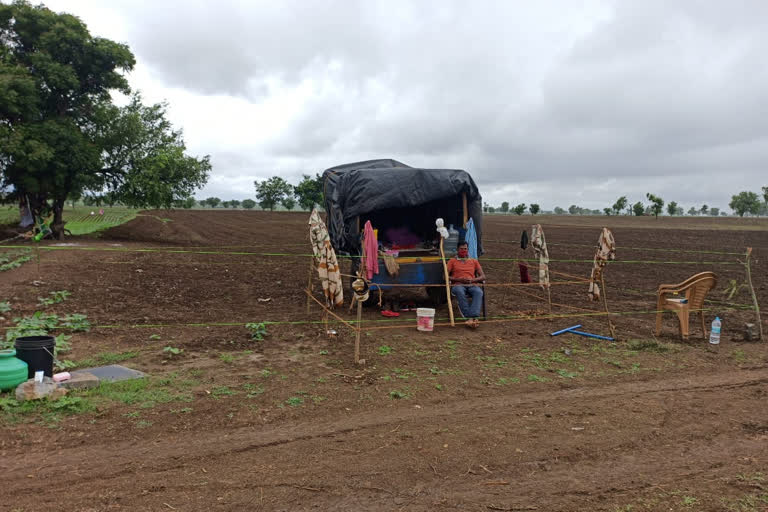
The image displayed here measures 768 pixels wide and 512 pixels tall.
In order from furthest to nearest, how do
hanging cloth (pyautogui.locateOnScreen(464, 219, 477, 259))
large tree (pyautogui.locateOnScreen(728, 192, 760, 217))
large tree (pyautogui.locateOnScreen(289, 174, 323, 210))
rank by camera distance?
large tree (pyautogui.locateOnScreen(728, 192, 760, 217)) → large tree (pyautogui.locateOnScreen(289, 174, 323, 210)) → hanging cloth (pyautogui.locateOnScreen(464, 219, 477, 259))

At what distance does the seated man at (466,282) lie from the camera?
8.79 m

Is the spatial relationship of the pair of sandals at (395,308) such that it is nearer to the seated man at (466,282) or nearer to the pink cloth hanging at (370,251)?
the pink cloth hanging at (370,251)

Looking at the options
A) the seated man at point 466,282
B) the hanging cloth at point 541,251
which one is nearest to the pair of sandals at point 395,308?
the seated man at point 466,282

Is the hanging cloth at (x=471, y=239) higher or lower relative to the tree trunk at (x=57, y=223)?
lower

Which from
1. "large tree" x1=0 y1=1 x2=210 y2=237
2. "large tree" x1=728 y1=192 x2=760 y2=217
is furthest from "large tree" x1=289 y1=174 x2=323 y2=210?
"large tree" x1=728 y1=192 x2=760 y2=217

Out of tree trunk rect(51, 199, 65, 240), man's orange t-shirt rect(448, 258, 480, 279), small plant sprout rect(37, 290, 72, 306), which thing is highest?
tree trunk rect(51, 199, 65, 240)

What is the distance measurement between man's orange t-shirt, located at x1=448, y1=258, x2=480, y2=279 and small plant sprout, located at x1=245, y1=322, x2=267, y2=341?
3.60 m

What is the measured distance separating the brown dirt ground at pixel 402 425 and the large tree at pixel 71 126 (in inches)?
466

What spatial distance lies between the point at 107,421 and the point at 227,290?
287 inches

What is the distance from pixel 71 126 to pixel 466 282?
59.5 ft

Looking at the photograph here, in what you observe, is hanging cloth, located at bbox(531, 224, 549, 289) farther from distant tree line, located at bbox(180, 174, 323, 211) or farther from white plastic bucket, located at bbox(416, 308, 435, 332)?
distant tree line, located at bbox(180, 174, 323, 211)

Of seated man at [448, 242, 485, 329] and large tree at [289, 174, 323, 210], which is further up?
large tree at [289, 174, 323, 210]

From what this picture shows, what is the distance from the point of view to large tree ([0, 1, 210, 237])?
17625mm

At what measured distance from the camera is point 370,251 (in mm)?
9000
